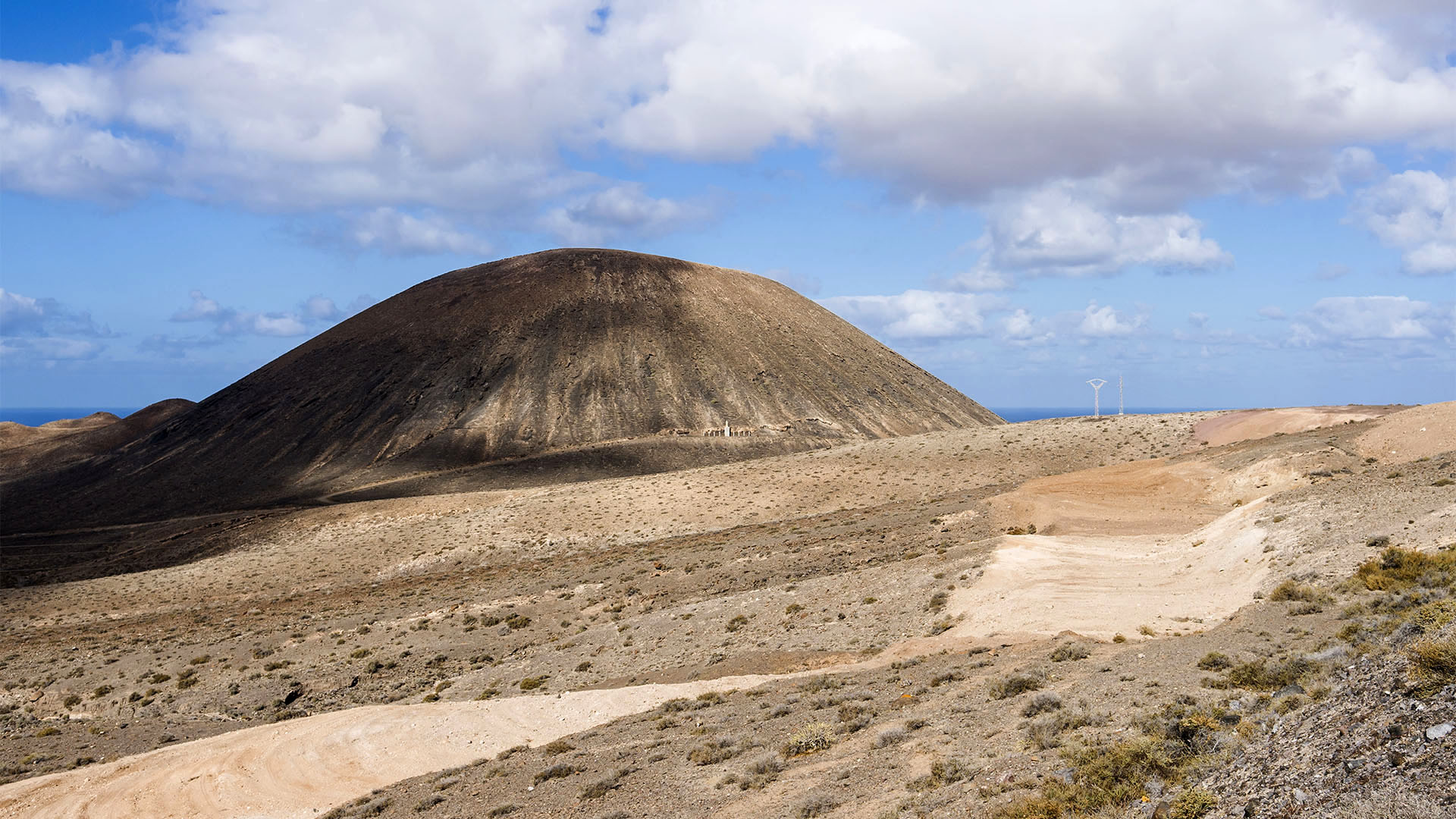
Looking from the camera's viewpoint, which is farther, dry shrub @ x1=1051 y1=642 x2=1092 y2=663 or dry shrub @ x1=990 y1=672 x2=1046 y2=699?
dry shrub @ x1=1051 y1=642 x2=1092 y2=663

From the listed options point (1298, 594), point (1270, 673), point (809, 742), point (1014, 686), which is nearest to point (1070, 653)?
point (1014, 686)

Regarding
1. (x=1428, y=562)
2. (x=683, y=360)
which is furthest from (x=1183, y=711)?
(x=683, y=360)

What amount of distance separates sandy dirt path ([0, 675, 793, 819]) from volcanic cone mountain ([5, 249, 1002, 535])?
2174 inches

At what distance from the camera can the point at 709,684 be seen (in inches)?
845

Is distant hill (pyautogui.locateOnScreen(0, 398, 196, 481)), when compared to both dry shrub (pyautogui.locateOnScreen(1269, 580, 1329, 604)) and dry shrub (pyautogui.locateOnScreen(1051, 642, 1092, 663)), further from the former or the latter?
dry shrub (pyautogui.locateOnScreen(1269, 580, 1329, 604))

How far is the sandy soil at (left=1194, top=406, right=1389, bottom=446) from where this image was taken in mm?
49906

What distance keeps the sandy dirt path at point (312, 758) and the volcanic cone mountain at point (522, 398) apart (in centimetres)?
5522

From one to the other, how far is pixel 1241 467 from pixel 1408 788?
34705mm

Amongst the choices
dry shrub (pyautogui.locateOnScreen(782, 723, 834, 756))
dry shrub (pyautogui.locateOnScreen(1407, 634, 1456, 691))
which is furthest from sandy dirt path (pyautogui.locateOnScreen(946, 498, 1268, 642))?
dry shrub (pyautogui.locateOnScreen(1407, 634, 1456, 691))

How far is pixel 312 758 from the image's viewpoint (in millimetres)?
18859

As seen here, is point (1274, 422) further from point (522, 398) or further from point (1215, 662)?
point (522, 398)

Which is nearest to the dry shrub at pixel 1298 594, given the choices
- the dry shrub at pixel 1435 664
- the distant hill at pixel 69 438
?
the dry shrub at pixel 1435 664

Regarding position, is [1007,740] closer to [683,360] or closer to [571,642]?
[571,642]

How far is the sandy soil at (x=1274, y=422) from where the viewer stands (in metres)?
49.9
